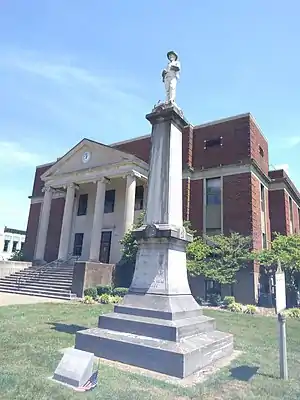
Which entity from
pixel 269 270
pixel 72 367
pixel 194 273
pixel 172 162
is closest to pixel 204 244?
pixel 194 273

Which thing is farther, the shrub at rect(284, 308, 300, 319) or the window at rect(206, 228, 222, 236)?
the window at rect(206, 228, 222, 236)

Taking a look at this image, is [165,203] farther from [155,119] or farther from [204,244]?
[204,244]

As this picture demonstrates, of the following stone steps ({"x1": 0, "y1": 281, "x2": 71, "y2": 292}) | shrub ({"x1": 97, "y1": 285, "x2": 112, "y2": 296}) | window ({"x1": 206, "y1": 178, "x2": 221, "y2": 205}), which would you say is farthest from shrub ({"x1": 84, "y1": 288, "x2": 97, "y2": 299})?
window ({"x1": 206, "y1": 178, "x2": 221, "y2": 205})

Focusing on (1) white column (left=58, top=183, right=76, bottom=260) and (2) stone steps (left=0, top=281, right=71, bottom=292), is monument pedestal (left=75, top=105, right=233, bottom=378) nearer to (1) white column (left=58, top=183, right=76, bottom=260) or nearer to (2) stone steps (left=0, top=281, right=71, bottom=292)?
(2) stone steps (left=0, top=281, right=71, bottom=292)

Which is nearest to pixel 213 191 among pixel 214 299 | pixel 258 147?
pixel 258 147

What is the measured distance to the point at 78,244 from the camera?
28281mm

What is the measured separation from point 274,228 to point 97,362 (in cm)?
2214

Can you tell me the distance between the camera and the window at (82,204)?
95.6ft

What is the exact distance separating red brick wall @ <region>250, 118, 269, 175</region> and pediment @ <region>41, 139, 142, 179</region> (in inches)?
364

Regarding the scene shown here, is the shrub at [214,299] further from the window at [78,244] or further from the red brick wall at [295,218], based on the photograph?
the window at [78,244]

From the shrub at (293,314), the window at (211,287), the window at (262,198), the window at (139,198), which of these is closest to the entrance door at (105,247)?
the window at (139,198)

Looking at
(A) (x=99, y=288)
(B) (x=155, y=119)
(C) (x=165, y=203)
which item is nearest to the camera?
(C) (x=165, y=203)

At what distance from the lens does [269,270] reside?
20.5 meters

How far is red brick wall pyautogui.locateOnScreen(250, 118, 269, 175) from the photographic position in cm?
2266
